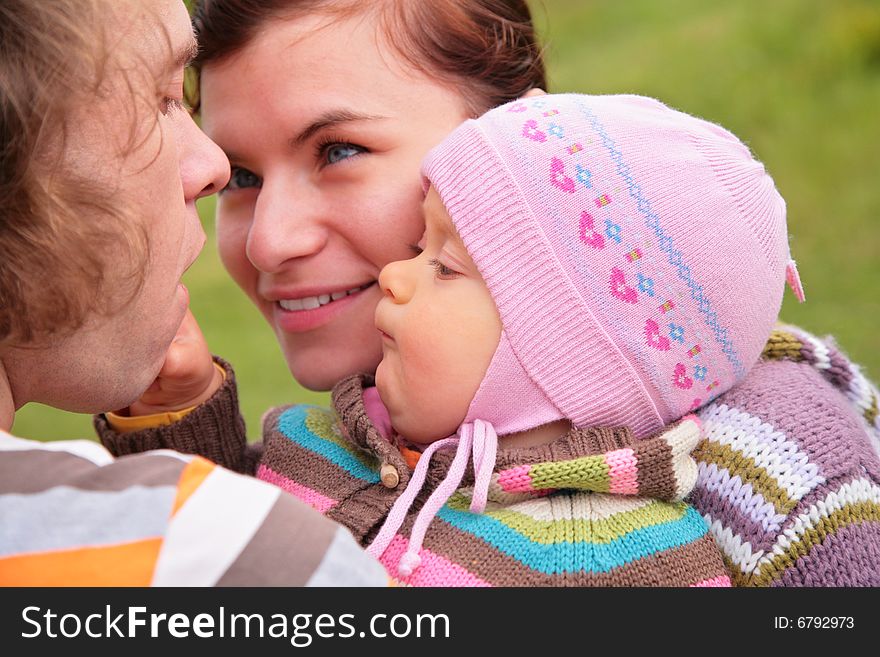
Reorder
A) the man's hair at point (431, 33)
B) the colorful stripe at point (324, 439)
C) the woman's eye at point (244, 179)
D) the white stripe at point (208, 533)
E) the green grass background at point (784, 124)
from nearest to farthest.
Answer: the white stripe at point (208, 533), the colorful stripe at point (324, 439), the man's hair at point (431, 33), the woman's eye at point (244, 179), the green grass background at point (784, 124)

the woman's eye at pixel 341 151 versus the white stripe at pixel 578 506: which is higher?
the woman's eye at pixel 341 151

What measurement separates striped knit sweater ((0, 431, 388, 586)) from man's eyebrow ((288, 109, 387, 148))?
3.83ft

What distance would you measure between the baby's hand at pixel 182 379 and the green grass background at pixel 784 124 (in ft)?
10.1

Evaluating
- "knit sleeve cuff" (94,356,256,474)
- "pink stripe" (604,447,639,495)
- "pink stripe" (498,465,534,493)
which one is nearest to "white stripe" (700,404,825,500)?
"pink stripe" (604,447,639,495)

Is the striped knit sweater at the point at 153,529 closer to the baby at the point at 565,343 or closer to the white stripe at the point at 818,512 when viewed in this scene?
the baby at the point at 565,343

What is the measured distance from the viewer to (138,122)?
1590 mm

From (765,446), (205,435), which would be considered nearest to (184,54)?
(205,435)

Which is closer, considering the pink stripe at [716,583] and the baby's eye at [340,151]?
the pink stripe at [716,583]

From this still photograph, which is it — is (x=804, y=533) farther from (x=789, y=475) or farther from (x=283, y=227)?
(x=283, y=227)

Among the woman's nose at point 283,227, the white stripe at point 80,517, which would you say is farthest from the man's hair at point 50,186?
the woman's nose at point 283,227

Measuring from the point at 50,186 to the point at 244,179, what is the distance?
1.10 metres

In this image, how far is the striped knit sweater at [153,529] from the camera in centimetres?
129
